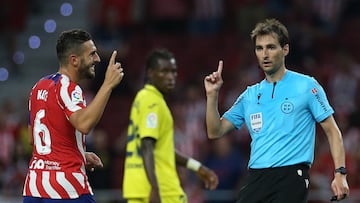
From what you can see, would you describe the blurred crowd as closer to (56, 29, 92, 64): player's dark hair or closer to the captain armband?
the captain armband

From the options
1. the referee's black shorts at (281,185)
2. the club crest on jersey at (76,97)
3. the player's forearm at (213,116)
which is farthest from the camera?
the player's forearm at (213,116)

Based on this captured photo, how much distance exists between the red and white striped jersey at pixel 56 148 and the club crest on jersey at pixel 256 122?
1.40 meters

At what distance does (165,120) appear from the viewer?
9484 mm

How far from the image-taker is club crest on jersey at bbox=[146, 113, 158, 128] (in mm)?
9266

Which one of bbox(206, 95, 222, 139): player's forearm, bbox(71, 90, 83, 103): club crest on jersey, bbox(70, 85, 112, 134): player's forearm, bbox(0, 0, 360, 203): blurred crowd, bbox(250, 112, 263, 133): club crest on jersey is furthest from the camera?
bbox(0, 0, 360, 203): blurred crowd

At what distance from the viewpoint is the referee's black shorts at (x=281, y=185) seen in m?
7.54

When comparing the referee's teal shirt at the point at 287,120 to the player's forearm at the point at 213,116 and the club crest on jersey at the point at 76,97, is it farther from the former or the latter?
the club crest on jersey at the point at 76,97

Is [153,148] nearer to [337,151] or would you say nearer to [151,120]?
[151,120]

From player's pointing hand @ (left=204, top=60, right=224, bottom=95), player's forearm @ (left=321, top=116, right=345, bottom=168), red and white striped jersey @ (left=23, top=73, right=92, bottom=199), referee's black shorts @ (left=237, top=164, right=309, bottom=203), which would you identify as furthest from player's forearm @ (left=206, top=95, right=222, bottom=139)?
red and white striped jersey @ (left=23, top=73, right=92, bottom=199)

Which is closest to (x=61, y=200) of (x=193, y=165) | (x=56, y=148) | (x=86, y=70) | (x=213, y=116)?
(x=56, y=148)

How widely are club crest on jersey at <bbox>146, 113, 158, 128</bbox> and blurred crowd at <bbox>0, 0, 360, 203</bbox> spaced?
4284mm

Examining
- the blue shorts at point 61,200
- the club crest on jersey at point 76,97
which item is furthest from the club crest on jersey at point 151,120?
the club crest on jersey at point 76,97

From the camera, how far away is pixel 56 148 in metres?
7.35

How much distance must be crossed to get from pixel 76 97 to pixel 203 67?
10042 millimetres
